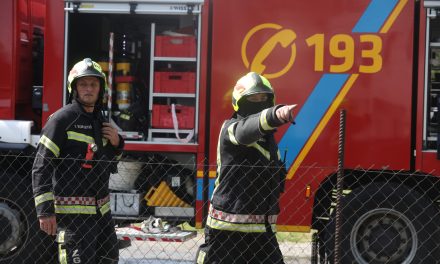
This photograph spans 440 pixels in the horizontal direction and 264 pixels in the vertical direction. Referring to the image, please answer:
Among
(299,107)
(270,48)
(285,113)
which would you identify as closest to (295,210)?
(299,107)

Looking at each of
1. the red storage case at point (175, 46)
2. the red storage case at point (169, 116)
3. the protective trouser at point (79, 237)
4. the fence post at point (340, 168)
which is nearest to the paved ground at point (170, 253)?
the red storage case at point (169, 116)

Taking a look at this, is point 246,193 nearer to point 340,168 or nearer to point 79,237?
point 340,168

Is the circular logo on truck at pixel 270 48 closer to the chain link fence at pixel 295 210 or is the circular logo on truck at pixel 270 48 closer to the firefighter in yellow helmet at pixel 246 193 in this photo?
the chain link fence at pixel 295 210

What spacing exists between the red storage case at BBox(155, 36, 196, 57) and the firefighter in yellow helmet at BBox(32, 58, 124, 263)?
5.85 ft

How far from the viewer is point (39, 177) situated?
4117 millimetres

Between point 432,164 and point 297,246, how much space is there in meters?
2.43

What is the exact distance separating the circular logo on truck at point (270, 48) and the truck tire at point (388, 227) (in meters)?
1.31

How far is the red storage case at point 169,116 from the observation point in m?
6.10

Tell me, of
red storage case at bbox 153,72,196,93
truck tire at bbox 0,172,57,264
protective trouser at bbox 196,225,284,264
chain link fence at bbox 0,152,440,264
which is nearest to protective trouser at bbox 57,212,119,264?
protective trouser at bbox 196,225,284,264

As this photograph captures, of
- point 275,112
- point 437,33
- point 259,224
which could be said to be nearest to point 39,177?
point 259,224

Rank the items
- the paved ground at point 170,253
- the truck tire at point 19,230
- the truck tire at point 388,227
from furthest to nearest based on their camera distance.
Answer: the paved ground at point 170,253 < the truck tire at point 19,230 < the truck tire at point 388,227

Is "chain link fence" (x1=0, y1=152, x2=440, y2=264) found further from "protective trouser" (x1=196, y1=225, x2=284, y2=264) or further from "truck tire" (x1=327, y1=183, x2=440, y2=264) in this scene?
"protective trouser" (x1=196, y1=225, x2=284, y2=264)

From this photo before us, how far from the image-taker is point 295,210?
5.78 m

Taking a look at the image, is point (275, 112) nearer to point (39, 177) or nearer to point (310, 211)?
Result: point (39, 177)
